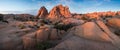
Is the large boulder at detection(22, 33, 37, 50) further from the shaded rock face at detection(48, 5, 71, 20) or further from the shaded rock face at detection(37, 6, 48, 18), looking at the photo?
the shaded rock face at detection(37, 6, 48, 18)

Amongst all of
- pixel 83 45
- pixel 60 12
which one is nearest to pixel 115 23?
pixel 83 45

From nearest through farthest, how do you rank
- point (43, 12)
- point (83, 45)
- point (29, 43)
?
1. point (83, 45)
2. point (29, 43)
3. point (43, 12)

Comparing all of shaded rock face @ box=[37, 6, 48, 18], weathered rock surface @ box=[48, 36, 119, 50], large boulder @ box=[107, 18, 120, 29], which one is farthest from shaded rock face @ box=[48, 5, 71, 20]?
weathered rock surface @ box=[48, 36, 119, 50]

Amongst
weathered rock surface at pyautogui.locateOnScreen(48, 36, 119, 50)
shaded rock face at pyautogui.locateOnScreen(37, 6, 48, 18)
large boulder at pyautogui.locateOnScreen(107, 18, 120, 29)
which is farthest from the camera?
shaded rock face at pyautogui.locateOnScreen(37, 6, 48, 18)

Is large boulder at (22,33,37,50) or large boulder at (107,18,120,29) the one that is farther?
large boulder at (107,18,120,29)

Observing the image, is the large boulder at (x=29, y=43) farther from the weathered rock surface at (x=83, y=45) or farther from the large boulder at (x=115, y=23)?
the large boulder at (x=115, y=23)

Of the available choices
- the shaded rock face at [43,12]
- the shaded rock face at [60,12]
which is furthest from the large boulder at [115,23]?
the shaded rock face at [43,12]

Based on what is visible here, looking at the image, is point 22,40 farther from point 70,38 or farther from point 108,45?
point 108,45

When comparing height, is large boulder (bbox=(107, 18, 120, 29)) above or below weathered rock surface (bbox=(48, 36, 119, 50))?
above

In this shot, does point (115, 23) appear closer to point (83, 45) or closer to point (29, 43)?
point (83, 45)

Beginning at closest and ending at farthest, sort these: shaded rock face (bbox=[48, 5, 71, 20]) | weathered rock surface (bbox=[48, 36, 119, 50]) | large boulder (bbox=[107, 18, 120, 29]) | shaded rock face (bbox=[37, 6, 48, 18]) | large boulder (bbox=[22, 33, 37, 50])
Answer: weathered rock surface (bbox=[48, 36, 119, 50]) → large boulder (bbox=[22, 33, 37, 50]) → large boulder (bbox=[107, 18, 120, 29]) → shaded rock face (bbox=[48, 5, 71, 20]) → shaded rock face (bbox=[37, 6, 48, 18])

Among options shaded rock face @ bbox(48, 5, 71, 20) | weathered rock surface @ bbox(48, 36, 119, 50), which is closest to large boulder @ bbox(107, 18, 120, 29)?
weathered rock surface @ bbox(48, 36, 119, 50)

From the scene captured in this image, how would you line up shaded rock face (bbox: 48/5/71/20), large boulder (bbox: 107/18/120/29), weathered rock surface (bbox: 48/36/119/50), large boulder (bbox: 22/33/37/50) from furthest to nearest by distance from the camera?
shaded rock face (bbox: 48/5/71/20)
large boulder (bbox: 107/18/120/29)
large boulder (bbox: 22/33/37/50)
weathered rock surface (bbox: 48/36/119/50)

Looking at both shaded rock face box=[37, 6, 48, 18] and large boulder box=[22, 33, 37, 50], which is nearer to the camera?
large boulder box=[22, 33, 37, 50]
